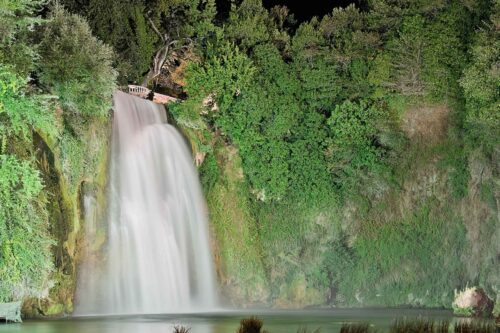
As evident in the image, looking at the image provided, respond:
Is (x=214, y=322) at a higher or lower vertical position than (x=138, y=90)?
lower

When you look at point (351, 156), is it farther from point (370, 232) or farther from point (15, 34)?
point (15, 34)

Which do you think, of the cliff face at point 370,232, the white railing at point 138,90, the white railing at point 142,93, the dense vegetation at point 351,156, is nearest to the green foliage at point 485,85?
the dense vegetation at point 351,156

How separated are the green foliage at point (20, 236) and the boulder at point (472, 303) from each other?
51.6 ft

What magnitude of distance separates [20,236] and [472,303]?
57.6 ft

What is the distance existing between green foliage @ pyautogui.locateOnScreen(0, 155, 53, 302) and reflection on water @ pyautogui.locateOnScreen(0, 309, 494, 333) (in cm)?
115

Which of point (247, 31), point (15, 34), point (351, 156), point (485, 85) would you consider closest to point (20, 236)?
point (15, 34)

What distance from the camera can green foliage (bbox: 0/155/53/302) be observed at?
21859 mm

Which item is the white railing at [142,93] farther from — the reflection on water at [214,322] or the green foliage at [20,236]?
the green foliage at [20,236]

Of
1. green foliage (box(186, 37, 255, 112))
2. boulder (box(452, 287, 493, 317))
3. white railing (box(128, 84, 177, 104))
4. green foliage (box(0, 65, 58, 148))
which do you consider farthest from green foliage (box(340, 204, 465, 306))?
green foliage (box(0, 65, 58, 148))

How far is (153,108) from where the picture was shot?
32.8 metres

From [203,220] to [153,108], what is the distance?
202 inches

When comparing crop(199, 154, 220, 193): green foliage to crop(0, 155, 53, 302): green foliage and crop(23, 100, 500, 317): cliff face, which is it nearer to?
crop(23, 100, 500, 317): cliff face

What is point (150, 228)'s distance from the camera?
3069 cm

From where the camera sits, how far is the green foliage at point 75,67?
2648 cm
